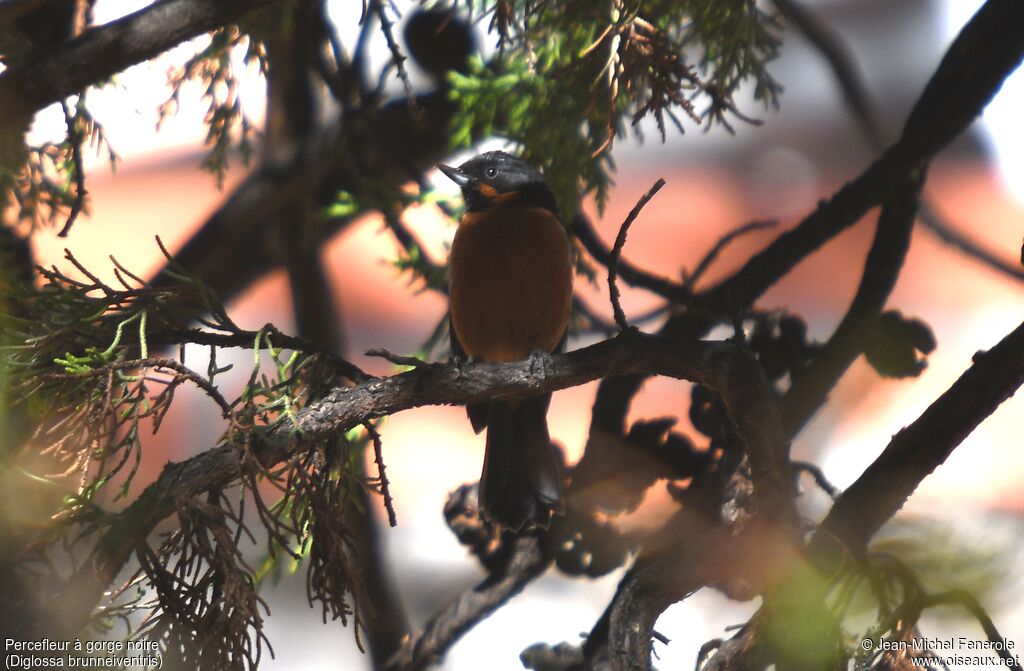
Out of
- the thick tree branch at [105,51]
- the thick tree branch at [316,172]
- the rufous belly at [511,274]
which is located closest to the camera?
the thick tree branch at [105,51]

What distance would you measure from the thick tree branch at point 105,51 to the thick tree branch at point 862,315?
153 cm

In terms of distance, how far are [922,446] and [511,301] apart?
4.28 feet

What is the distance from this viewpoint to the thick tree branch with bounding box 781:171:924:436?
8.05 ft

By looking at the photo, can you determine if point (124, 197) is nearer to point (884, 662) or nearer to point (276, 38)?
point (276, 38)

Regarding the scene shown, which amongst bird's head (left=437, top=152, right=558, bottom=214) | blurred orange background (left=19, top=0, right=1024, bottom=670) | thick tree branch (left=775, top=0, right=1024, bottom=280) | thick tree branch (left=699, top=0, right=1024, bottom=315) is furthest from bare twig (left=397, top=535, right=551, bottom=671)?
thick tree branch (left=775, top=0, right=1024, bottom=280)

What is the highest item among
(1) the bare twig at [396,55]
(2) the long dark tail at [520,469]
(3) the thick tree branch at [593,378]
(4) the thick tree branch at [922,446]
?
(1) the bare twig at [396,55]

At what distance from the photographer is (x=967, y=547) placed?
137cm

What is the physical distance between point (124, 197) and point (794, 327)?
3.71m

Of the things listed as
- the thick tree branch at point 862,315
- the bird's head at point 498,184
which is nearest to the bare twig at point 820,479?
the thick tree branch at point 862,315

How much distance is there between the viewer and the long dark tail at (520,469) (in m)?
2.60

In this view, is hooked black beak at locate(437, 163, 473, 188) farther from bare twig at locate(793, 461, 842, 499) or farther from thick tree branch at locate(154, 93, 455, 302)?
bare twig at locate(793, 461, 842, 499)

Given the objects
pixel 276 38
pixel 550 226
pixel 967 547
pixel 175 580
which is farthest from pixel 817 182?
pixel 175 580

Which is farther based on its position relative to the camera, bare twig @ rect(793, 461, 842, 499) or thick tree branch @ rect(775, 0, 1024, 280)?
thick tree branch @ rect(775, 0, 1024, 280)

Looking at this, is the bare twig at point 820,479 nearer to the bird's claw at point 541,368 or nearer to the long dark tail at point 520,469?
the long dark tail at point 520,469
